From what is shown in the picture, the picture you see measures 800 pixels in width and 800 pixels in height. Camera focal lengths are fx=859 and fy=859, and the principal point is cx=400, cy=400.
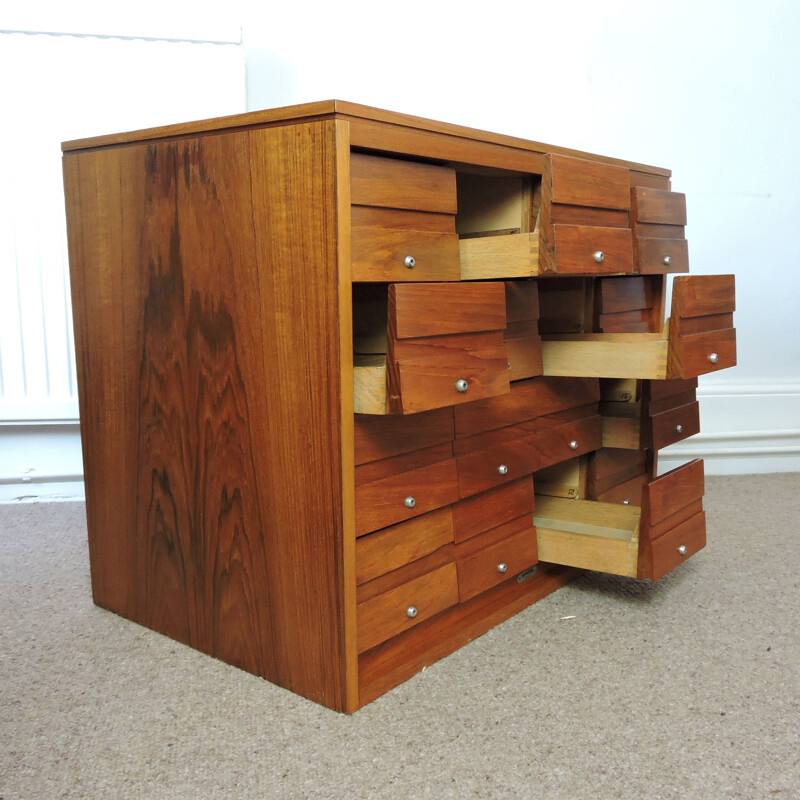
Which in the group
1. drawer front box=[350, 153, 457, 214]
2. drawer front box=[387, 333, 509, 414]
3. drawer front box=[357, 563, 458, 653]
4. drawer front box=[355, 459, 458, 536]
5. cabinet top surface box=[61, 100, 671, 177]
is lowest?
drawer front box=[357, 563, 458, 653]

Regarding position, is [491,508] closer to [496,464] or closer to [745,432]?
[496,464]

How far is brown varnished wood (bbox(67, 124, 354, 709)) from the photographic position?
0.98 metres

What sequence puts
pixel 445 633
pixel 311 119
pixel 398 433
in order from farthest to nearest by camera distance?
pixel 445 633, pixel 398 433, pixel 311 119

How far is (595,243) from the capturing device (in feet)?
3.76

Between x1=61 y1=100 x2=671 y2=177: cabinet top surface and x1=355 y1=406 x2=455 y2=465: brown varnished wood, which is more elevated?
x1=61 y1=100 x2=671 y2=177: cabinet top surface

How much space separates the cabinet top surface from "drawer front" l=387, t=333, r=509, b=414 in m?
0.25

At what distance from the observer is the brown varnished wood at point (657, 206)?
127 cm

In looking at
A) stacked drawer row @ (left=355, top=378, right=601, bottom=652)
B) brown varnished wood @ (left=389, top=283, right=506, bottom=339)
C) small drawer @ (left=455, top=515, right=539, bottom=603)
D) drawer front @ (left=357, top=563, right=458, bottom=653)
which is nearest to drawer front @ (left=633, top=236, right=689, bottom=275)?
stacked drawer row @ (left=355, top=378, right=601, bottom=652)

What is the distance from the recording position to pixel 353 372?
974 mm

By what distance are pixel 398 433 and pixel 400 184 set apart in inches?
11.8

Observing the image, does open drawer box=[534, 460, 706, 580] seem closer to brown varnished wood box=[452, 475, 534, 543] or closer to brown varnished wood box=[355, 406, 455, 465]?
brown varnished wood box=[452, 475, 534, 543]

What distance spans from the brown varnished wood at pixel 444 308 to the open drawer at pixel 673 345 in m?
Result: 0.22

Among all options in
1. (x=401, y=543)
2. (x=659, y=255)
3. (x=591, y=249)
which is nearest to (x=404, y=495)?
(x=401, y=543)

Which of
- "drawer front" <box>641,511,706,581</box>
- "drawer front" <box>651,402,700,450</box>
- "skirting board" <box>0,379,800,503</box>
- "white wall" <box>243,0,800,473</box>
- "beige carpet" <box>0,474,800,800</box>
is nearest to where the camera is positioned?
"beige carpet" <box>0,474,800,800</box>
